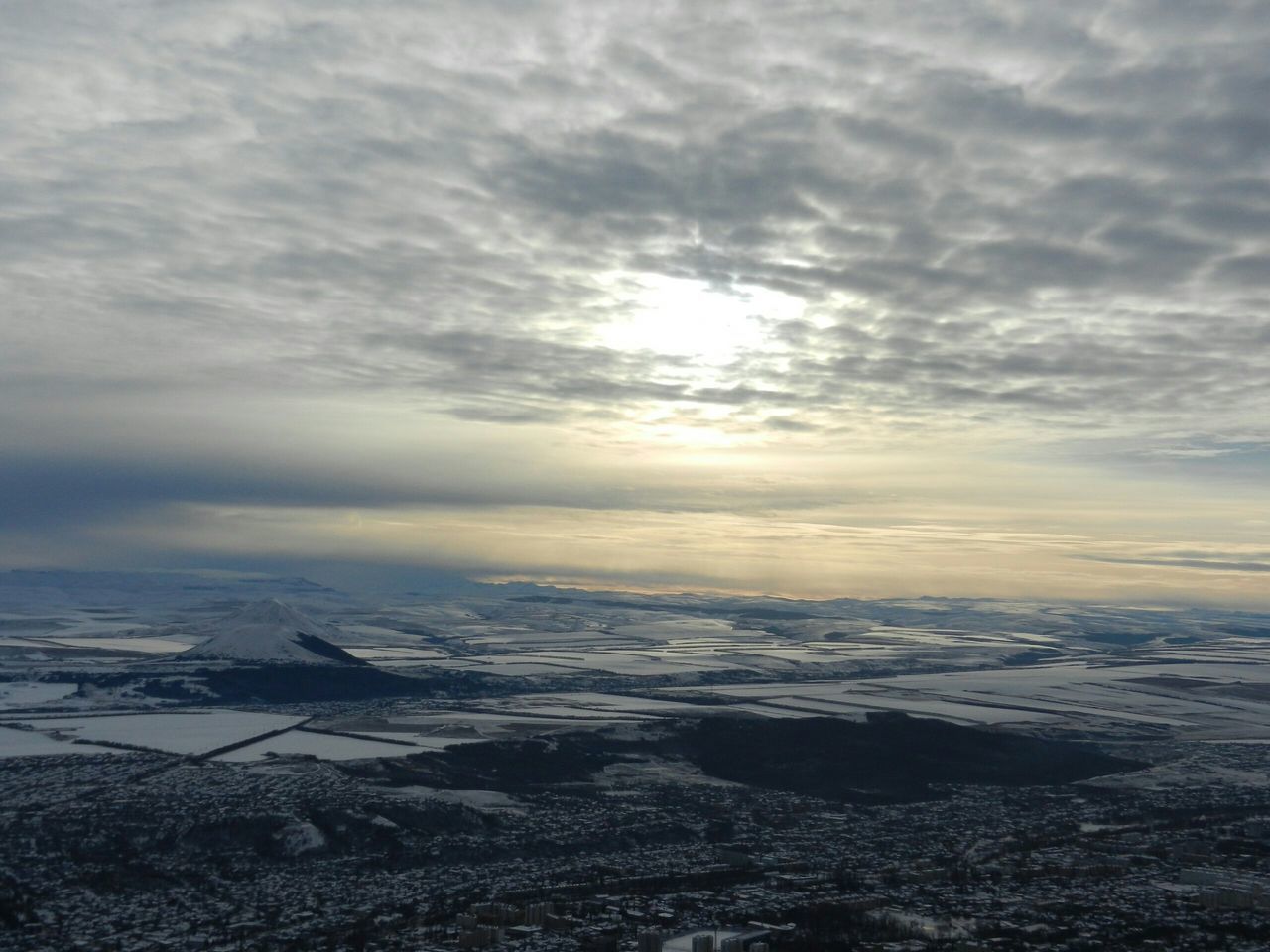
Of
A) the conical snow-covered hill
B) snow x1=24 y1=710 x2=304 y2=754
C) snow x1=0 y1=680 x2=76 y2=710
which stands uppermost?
the conical snow-covered hill

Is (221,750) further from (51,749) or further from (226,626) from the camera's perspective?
(226,626)

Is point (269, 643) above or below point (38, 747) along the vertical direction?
above

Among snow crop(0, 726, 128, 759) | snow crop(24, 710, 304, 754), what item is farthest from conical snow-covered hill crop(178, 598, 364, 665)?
snow crop(0, 726, 128, 759)

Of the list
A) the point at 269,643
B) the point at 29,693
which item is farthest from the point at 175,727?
the point at 269,643

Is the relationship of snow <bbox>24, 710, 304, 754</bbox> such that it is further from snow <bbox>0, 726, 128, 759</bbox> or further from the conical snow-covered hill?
the conical snow-covered hill

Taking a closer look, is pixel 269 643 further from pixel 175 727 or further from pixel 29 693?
pixel 175 727

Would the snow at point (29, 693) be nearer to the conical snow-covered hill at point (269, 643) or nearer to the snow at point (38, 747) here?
the conical snow-covered hill at point (269, 643)

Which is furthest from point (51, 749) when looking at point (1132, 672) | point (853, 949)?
point (1132, 672)

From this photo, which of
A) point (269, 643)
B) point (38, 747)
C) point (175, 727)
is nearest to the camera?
point (38, 747)

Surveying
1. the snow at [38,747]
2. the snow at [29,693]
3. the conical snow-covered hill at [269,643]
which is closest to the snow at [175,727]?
the snow at [38,747]

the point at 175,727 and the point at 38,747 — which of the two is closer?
the point at 38,747
